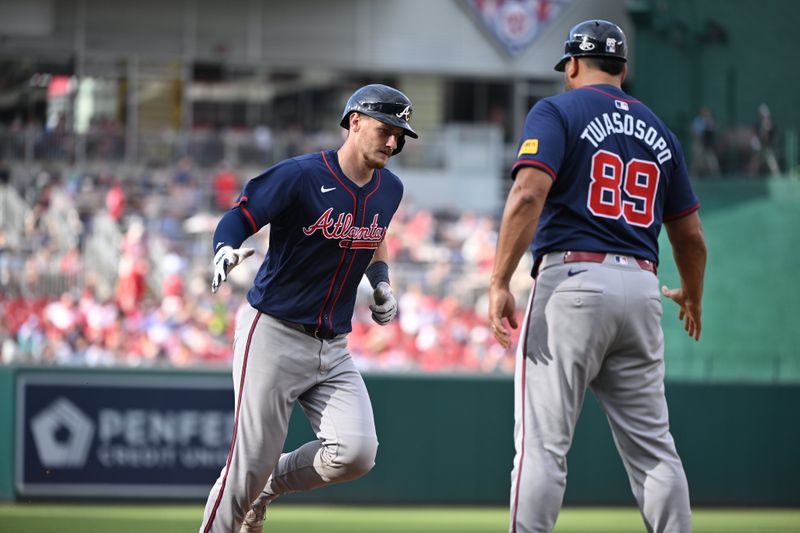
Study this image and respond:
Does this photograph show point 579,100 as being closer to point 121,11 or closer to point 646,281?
point 646,281

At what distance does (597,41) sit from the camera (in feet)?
15.3

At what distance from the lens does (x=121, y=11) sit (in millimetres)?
24250

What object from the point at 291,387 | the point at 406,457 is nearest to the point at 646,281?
the point at 291,387

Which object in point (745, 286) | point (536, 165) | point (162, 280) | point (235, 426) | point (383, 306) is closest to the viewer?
point (536, 165)

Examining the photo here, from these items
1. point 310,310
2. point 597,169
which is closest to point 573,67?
point 597,169

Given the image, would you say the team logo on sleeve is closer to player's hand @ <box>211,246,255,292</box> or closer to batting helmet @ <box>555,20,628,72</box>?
batting helmet @ <box>555,20,628,72</box>

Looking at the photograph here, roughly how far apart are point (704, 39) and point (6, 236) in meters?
10.1

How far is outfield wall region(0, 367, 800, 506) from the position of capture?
9.52 m

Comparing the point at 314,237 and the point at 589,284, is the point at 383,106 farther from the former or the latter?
the point at 589,284

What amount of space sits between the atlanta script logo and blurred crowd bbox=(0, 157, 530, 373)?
715 centimetres

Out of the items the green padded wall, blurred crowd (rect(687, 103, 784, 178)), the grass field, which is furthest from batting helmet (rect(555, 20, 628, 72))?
blurred crowd (rect(687, 103, 784, 178))

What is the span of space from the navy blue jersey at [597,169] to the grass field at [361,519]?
4.14m

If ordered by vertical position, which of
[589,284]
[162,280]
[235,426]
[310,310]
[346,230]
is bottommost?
[235,426]

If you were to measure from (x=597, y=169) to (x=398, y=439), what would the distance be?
18.9 ft
